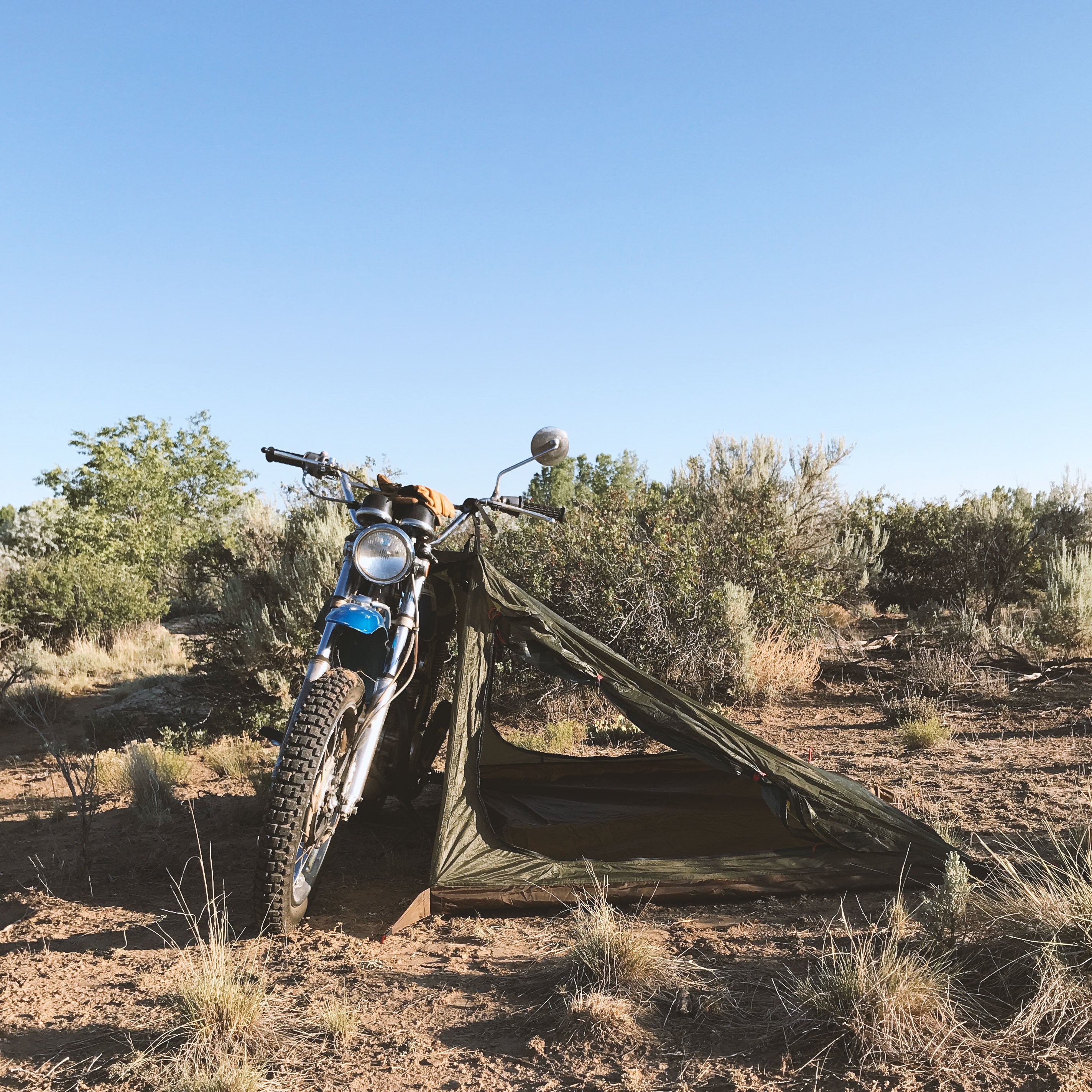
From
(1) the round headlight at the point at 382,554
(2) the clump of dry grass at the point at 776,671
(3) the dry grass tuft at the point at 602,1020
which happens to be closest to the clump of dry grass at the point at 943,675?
(2) the clump of dry grass at the point at 776,671

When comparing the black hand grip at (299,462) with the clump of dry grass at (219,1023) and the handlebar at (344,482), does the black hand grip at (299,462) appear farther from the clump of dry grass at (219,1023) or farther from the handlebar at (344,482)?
the clump of dry grass at (219,1023)

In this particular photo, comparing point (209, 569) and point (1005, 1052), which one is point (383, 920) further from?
point (209, 569)

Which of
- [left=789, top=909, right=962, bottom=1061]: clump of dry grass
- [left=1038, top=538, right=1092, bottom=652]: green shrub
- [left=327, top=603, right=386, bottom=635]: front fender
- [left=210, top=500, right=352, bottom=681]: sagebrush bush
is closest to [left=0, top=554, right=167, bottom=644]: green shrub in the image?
[left=210, top=500, right=352, bottom=681]: sagebrush bush

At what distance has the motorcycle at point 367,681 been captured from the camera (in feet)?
10.8

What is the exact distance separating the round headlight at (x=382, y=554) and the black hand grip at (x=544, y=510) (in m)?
0.86

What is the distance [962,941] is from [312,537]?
7732 millimetres

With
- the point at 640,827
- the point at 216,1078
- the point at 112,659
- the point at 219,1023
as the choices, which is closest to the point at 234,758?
the point at 640,827

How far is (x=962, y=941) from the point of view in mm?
2916

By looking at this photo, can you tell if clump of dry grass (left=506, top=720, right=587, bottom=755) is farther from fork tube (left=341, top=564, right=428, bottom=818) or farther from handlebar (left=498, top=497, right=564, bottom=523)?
fork tube (left=341, top=564, right=428, bottom=818)

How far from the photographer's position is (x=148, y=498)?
26203mm

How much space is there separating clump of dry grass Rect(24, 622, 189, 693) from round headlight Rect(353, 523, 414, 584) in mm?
7216

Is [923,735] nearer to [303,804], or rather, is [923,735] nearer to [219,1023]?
[303,804]

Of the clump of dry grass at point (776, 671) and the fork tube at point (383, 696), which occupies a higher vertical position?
the fork tube at point (383, 696)

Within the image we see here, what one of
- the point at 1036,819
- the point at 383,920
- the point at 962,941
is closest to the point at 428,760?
the point at 383,920
